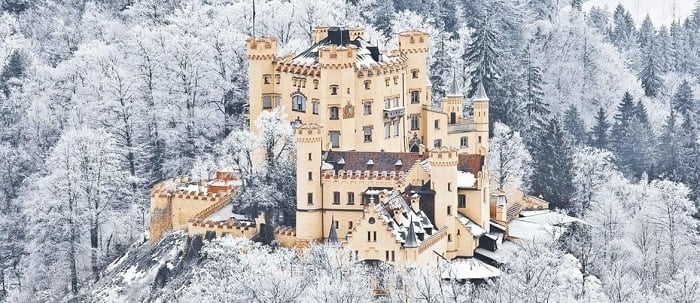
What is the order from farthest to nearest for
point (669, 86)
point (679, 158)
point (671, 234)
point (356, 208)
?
point (669, 86), point (679, 158), point (671, 234), point (356, 208)

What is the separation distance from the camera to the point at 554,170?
105 meters

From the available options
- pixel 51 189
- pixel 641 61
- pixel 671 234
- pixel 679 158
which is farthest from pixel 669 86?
pixel 51 189

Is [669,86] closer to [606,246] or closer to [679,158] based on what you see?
[679,158]

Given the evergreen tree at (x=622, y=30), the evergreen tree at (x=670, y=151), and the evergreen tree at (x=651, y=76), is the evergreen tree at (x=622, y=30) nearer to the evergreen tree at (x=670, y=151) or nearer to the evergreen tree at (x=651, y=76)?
the evergreen tree at (x=651, y=76)

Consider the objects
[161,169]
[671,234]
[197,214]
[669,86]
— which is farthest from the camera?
[669,86]

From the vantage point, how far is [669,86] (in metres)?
157

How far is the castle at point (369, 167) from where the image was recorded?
7975cm

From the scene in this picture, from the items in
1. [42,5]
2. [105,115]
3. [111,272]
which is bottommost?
[111,272]

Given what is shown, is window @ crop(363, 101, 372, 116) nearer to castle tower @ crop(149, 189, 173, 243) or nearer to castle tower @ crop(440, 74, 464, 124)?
castle tower @ crop(440, 74, 464, 124)

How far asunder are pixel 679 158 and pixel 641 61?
43.2 meters

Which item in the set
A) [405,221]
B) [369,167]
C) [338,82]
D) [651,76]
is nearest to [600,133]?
[651,76]

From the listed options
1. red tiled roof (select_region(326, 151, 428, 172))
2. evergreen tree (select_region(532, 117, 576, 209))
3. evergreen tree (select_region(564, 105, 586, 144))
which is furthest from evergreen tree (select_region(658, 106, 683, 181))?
red tiled roof (select_region(326, 151, 428, 172))

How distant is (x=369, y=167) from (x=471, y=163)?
6.09 metres

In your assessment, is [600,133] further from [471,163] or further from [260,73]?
[471,163]
